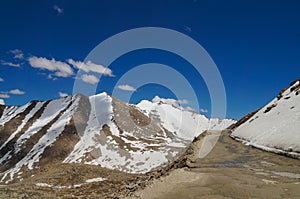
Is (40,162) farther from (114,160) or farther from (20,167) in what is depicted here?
(114,160)

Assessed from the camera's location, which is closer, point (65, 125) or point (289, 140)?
point (289, 140)

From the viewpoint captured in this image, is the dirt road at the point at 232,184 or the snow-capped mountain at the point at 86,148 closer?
the dirt road at the point at 232,184

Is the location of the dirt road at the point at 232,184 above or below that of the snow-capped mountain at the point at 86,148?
below

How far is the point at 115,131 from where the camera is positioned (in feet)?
586

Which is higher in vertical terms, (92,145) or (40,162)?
(92,145)

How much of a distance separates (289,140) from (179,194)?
13487 mm

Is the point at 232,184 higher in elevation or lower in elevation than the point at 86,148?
lower


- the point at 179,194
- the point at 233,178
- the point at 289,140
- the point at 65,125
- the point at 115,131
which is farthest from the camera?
the point at 65,125

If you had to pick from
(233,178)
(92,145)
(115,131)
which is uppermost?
(115,131)

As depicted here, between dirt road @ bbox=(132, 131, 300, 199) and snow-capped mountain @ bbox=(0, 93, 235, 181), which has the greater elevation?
snow-capped mountain @ bbox=(0, 93, 235, 181)

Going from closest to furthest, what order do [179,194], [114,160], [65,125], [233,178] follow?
[179,194] < [233,178] < [114,160] < [65,125]

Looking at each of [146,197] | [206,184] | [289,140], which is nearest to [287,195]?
[206,184]

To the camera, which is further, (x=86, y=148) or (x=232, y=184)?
(x=86, y=148)

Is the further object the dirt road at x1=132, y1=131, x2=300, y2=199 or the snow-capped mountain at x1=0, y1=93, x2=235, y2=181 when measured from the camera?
the snow-capped mountain at x1=0, y1=93, x2=235, y2=181
